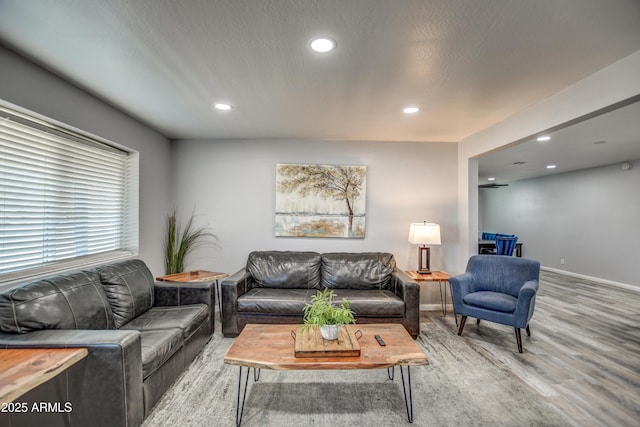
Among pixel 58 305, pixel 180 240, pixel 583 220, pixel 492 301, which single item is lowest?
pixel 492 301

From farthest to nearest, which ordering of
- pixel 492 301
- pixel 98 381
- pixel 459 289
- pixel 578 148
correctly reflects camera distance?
pixel 578 148 → pixel 459 289 → pixel 492 301 → pixel 98 381

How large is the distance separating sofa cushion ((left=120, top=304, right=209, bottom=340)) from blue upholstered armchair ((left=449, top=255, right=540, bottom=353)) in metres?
2.71

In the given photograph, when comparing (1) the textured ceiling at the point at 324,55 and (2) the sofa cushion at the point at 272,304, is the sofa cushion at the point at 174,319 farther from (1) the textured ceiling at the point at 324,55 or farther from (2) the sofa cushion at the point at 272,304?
(1) the textured ceiling at the point at 324,55

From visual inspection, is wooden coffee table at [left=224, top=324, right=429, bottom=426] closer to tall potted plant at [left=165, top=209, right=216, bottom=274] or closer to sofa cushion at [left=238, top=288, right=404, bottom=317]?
sofa cushion at [left=238, top=288, right=404, bottom=317]

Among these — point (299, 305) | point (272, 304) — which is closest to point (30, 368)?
point (272, 304)

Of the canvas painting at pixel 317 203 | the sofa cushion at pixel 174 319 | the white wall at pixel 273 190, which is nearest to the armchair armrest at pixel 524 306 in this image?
the white wall at pixel 273 190

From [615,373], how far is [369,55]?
331 cm

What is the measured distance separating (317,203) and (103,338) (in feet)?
9.24

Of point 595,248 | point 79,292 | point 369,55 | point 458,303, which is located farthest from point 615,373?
point 595,248

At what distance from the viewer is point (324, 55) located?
189cm

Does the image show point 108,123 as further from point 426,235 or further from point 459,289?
point 459,289

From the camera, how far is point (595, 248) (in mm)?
5957

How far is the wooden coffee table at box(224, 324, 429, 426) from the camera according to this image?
173cm

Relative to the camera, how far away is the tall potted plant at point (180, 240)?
3.81 meters
